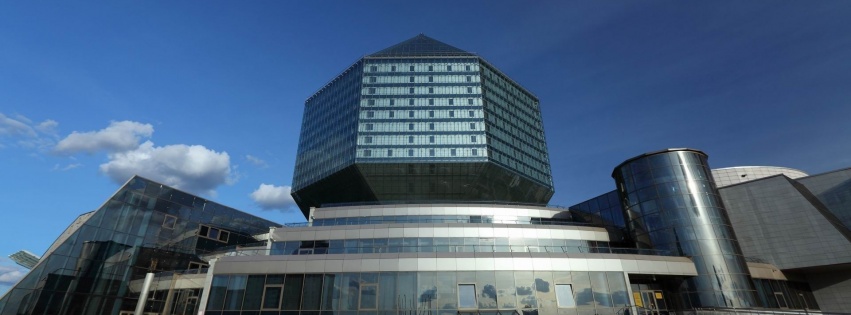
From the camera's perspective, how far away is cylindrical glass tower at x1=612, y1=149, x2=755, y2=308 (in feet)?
100

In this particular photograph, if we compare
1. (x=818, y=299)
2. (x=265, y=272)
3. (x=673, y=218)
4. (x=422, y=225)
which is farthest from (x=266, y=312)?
(x=818, y=299)

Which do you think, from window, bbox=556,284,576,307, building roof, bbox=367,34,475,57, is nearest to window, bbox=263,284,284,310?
window, bbox=556,284,576,307

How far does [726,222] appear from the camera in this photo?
109 feet

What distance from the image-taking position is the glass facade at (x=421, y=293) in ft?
89.4

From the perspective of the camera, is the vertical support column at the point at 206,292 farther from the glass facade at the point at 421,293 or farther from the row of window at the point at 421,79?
the row of window at the point at 421,79

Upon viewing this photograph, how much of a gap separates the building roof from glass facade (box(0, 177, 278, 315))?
4750cm

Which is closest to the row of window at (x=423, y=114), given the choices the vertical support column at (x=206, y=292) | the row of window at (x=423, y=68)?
the row of window at (x=423, y=68)

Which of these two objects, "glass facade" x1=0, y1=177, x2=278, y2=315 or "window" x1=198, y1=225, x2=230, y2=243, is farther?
"window" x1=198, y1=225, x2=230, y2=243

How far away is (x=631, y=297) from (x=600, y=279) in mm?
2185

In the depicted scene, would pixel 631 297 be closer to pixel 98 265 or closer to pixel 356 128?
pixel 98 265

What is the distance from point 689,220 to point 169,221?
50.8 m

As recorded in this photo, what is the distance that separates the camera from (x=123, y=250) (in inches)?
1656

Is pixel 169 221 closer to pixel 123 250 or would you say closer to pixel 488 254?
pixel 123 250

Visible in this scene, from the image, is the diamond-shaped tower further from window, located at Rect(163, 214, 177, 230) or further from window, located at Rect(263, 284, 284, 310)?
window, located at Rect(263, 284, 284, 310)
